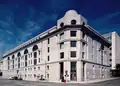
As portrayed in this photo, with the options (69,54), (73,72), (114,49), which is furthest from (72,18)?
(114,49)

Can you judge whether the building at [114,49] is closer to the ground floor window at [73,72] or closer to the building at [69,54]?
the building at [69,54]

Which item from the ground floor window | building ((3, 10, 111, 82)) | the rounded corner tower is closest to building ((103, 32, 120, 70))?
building ((3, 10, 111, 82))

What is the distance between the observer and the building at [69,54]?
51.4 meters

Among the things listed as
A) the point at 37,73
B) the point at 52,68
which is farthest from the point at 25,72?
the point at 52,68

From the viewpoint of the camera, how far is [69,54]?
51469 mm

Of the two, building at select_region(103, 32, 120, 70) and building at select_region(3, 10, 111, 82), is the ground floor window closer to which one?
building at select_region(3, 10, 111, 82)

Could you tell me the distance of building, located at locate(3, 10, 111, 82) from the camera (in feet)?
169

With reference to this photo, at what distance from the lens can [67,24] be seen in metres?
53.1

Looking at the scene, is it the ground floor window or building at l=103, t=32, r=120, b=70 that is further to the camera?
building at l=103, t=32, r=120, b=70

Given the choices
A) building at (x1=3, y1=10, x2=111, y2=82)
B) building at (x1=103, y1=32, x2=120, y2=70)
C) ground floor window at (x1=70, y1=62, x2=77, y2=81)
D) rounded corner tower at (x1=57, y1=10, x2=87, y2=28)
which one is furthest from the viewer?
building at (x1=103, y1=32, x2=120, y2=70)

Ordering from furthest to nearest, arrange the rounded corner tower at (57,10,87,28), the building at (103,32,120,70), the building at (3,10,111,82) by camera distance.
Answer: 1. the building at (103,32,120,70)
2. the rounded corner tower at (57,10,87,28)
3. the building at (3,10,111,82)

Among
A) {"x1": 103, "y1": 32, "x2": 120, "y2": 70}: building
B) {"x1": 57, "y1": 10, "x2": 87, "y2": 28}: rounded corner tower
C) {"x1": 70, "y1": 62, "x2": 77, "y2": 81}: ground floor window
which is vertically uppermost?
{"x1": 57, "y1": 10, "x2": 87, "y2": 28}: rounded corner tower

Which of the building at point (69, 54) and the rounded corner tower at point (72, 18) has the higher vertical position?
the rounded corner tower at point (72, 18)

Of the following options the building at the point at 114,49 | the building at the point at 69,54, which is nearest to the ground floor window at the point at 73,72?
the building at the point at 69,54
